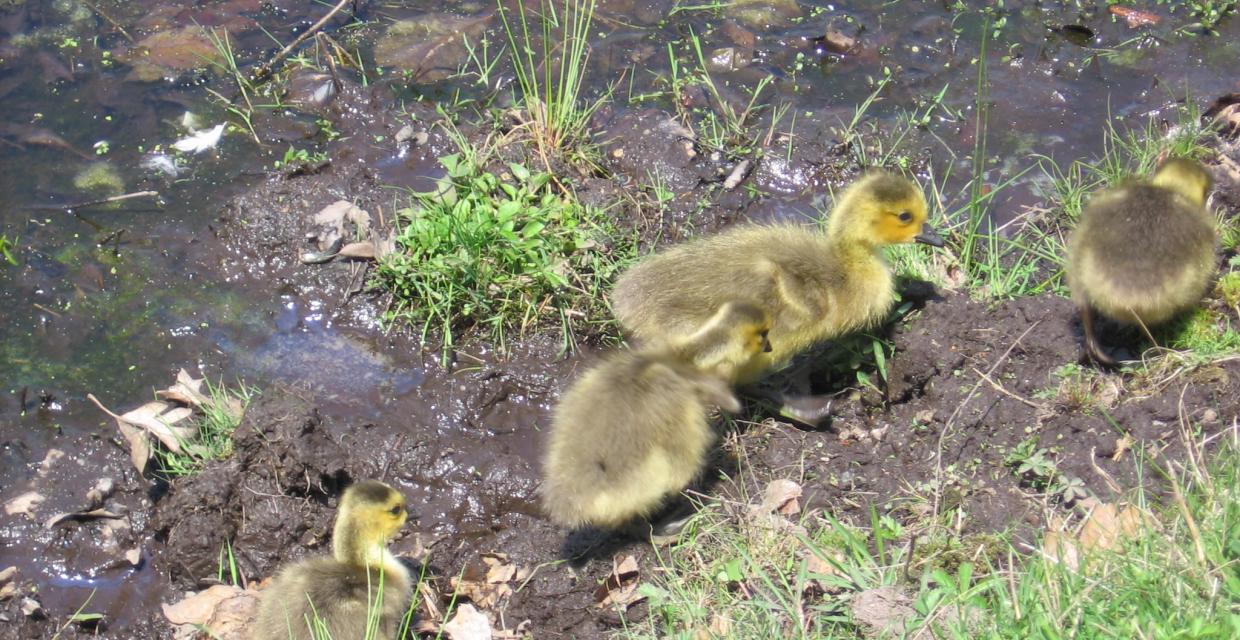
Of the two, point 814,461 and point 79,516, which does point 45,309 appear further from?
point 814,461

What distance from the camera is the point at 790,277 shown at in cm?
495

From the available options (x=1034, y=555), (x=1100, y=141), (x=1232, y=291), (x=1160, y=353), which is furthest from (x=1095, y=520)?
(x=1100, y=141)

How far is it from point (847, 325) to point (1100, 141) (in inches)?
91.1

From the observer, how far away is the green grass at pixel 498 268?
18.1 feet

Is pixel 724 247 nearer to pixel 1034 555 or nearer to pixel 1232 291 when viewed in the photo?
pixel 1034 555

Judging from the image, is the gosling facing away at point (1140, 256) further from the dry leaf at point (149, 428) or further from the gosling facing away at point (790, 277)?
the dry leaf at point (149, 428)

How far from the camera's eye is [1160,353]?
5090 millimetres

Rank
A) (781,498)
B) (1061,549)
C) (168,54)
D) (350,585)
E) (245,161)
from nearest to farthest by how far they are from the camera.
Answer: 1. (1061,549)
2. (350,585)
3. (781,498)
4. (245,161)
5. (168,54)

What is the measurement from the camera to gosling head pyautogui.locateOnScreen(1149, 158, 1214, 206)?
198 inches

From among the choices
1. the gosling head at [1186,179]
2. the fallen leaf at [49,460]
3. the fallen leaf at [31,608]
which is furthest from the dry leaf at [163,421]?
the gosling head at [1186,179]

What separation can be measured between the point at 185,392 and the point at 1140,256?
4069mm

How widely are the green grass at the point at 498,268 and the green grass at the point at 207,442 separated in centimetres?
90

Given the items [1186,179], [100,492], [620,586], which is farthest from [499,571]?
[1186,179]

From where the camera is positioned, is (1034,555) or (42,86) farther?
(42,86)
